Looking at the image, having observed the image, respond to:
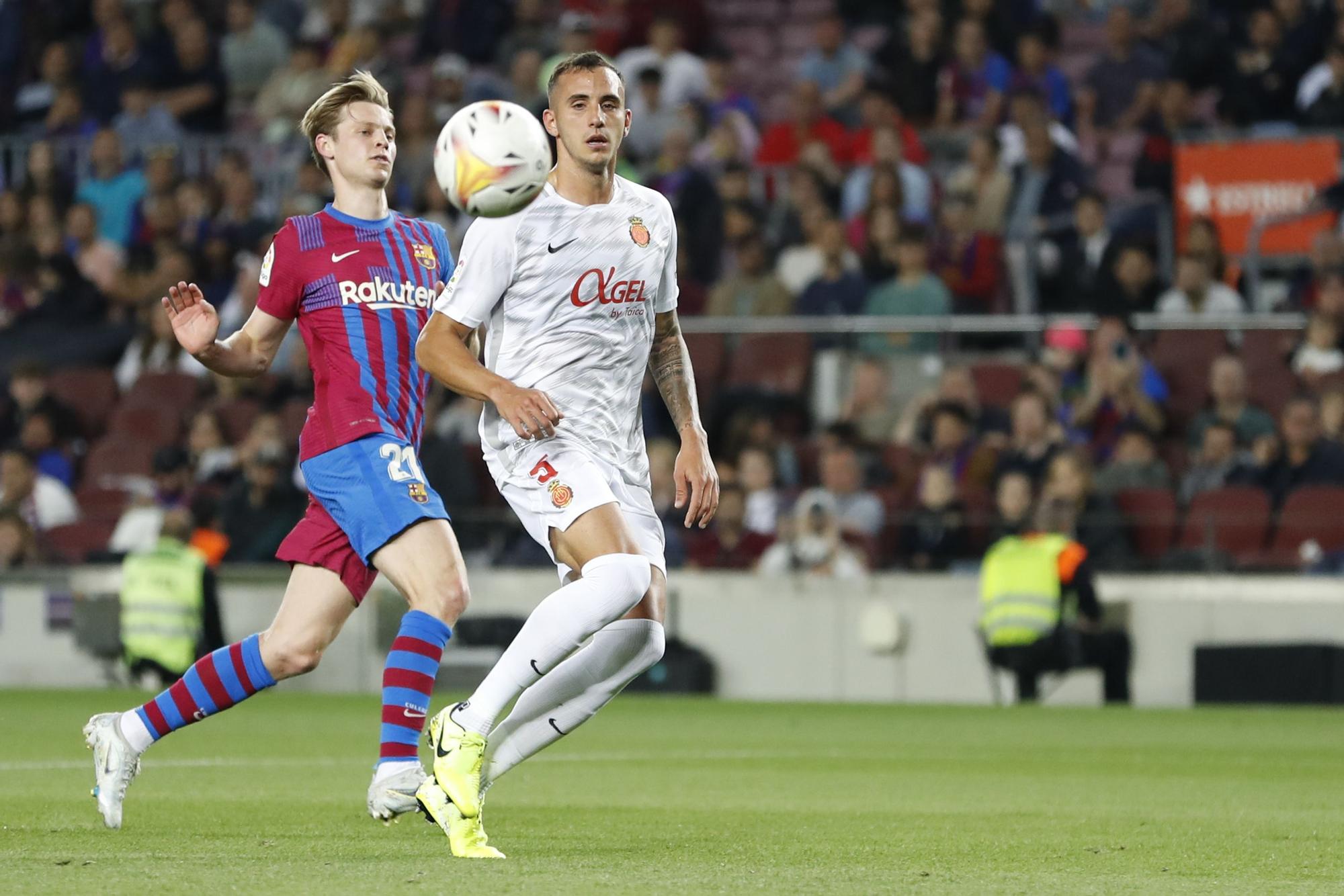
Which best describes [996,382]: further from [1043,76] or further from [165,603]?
[165,603]

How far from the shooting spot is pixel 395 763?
6102mm

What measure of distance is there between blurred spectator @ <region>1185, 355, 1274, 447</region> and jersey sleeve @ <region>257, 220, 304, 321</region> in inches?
342

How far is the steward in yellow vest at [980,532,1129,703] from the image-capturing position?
13664mm

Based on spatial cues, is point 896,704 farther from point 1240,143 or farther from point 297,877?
point 297,877

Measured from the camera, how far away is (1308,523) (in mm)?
13508

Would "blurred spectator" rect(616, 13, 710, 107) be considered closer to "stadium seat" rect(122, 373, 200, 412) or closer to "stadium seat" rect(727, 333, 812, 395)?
"stadium seat" rect(727, 333, 812, 395)

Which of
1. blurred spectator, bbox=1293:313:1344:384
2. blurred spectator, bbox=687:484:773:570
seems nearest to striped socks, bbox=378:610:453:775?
blurred spectator, bbox=687:484:773:570

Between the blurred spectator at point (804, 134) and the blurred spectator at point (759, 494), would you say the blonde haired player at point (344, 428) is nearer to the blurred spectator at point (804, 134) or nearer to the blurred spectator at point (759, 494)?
the blurred spectator at point (759, 494)

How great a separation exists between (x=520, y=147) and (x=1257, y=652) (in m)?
8.72

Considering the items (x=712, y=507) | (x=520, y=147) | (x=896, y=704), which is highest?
(x=520, y=147)

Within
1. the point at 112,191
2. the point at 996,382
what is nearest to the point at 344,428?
the point at 996,382

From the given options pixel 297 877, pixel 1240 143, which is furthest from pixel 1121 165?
pixel 297 877

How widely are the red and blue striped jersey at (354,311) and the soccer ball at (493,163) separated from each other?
0.53 meters

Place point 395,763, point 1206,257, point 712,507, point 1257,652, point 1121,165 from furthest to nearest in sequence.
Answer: point 1121,165
point 1206,257
point 1257,652
point 712,507
point 395,763
